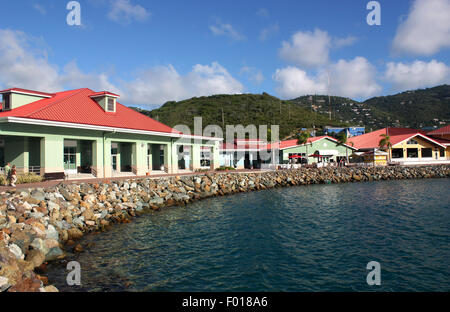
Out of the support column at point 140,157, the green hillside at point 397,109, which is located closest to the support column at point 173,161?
the support column at point 140,157

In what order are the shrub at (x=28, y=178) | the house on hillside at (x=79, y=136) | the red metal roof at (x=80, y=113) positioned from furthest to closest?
the red metal roof at (x=80, y=113) → the house on hillside at (x=79, y=136) → the shrub at (x=28, y=178)

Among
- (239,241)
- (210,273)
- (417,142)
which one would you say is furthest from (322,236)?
(417,142)

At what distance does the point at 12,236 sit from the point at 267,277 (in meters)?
8.94

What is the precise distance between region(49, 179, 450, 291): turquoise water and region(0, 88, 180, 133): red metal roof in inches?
423

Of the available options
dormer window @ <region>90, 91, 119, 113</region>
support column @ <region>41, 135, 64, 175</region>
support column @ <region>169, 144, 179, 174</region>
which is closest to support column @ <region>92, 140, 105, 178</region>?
support column @ <region>41, 135, 64, 175</region>

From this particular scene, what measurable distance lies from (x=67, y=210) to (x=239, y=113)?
80481mm

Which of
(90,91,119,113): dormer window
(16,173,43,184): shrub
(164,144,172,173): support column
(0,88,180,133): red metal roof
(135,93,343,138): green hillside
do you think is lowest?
(16,173,43,184): shrub

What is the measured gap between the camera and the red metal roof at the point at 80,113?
22.7m

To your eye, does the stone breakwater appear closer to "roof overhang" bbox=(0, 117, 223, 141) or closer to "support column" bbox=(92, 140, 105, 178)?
"support column" bbox=(92, 140, 105, 178)

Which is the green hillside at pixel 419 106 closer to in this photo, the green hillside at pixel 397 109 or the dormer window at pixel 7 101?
the green hillside at pixel 397 109

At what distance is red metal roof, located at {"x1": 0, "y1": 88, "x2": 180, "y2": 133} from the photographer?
22.7 m

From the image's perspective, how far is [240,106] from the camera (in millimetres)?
101750

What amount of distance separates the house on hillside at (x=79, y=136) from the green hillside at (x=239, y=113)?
47.2 meters

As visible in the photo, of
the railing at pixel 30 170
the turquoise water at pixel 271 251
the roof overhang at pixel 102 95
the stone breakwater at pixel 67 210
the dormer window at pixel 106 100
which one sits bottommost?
the turquoise water at pixel 271 251
